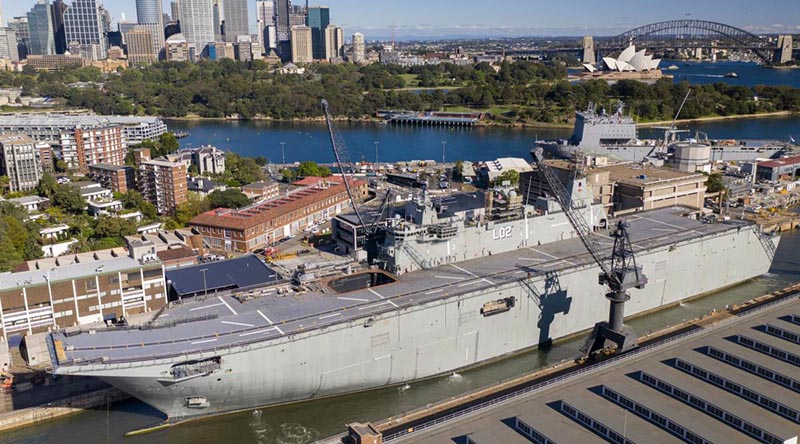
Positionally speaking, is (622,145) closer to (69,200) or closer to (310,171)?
(310,171)

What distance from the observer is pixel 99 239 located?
36250mm

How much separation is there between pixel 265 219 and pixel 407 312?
17064mm

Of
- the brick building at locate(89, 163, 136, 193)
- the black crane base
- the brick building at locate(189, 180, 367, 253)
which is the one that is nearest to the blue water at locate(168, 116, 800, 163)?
the brick building at locate(89, 163, 136, 193)

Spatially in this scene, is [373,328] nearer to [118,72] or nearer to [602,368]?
[602,368]

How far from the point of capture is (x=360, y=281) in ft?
83.4

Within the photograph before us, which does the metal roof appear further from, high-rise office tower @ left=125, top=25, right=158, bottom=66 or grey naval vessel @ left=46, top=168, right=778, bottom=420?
high-rise office tower @ left=125, top=25, right=158, bottom=66

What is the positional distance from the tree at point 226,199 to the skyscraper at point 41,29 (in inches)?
7065

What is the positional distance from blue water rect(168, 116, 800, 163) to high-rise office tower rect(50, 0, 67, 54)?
412 ft

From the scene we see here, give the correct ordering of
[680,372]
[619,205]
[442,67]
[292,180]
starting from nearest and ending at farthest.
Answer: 1. [680,372]
2. [619,205]
3. [292,180]
4. [442,67]

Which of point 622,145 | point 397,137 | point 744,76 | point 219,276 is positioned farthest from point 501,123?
point 744,76

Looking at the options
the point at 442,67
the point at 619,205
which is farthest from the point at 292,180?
the point at 442,67

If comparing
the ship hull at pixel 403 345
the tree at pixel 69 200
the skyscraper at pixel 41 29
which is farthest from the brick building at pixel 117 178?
the skyscraper at pixel 41 29

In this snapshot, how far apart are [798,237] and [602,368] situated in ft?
100

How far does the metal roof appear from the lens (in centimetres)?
2709
